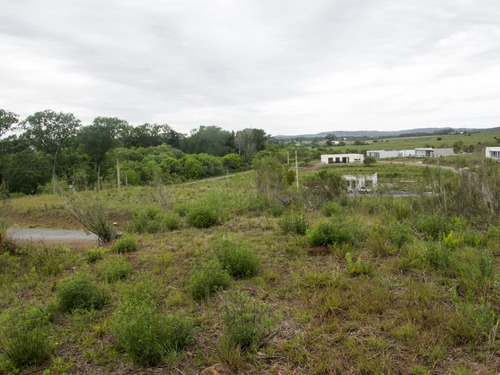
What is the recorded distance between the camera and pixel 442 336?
123 inches

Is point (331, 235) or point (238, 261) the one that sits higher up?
point (331, 235)

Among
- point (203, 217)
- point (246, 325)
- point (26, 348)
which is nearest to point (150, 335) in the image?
point (246, 325)

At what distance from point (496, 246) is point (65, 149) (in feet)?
176

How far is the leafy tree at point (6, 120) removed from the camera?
4059 cm

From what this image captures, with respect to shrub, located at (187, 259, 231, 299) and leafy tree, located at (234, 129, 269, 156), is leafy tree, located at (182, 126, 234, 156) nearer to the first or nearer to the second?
leafy tree, located at (234, 129, 269, 156)

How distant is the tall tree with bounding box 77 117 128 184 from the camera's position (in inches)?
1943

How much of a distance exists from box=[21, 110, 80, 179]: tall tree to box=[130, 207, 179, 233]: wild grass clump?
40827 millimetres

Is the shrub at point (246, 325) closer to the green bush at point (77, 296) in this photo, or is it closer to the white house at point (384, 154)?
the green bush at point (77, 296)

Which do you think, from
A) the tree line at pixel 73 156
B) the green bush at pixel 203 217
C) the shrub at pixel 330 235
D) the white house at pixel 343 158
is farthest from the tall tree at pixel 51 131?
the white house at pixel 343 158

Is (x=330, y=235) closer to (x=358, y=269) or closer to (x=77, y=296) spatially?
(x=358, y=269)

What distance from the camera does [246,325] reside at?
3.28 metres

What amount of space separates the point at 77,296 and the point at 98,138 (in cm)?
5025

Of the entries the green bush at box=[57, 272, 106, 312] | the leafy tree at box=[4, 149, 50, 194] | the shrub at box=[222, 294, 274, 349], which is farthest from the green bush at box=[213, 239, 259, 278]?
the leafy tree at box=[4, 149, 50, 194]

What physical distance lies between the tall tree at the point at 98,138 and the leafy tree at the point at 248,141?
35.3 m
